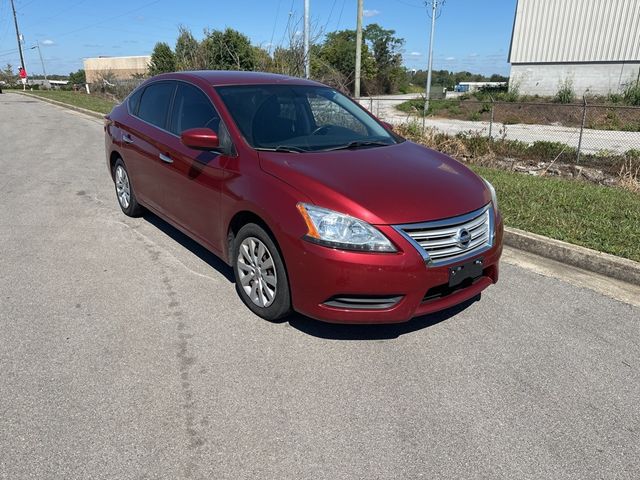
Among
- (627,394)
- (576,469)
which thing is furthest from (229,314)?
(627,394)

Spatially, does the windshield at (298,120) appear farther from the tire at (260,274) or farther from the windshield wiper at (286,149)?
the tire at (260,274)

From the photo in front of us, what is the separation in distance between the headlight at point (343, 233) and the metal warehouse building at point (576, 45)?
3631 centimetres

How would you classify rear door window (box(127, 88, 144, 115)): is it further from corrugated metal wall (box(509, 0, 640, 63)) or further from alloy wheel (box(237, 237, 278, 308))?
corrugated metal wall (box(509, 0, 640, 63))

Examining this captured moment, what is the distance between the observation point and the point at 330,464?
228 cm

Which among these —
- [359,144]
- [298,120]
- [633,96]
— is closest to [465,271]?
[359,144]

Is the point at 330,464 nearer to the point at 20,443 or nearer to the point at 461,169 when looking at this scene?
the point at 20,443

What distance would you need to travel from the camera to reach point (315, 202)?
3.04 m

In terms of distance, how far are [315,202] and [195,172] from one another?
4.73ft

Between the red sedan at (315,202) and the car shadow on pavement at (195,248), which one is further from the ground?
the red sedan at (315,202)

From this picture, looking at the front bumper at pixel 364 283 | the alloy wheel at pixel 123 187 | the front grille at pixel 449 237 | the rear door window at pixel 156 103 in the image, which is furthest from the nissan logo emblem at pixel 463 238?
the alloy wheel at pixel 123 187

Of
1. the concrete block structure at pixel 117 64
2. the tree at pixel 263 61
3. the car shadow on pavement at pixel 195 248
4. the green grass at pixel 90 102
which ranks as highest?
the concrete block structure at pixel 117 64

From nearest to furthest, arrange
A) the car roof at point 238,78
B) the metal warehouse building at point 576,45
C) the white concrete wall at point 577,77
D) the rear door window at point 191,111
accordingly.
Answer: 1. the rear door window at point 191,111
2. the car roof at point 238,78
3. the metal warehouse building at point 576,45
4. the white concrete wall at point 577,77

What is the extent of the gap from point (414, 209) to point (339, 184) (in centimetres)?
51

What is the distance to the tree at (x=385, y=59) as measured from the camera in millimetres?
71625
